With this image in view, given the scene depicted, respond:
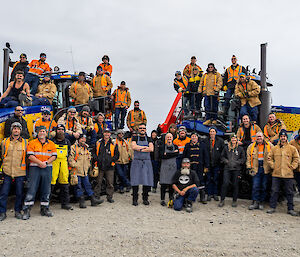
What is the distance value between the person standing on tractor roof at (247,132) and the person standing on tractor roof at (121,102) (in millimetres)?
4427

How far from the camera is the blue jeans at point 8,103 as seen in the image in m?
8.79

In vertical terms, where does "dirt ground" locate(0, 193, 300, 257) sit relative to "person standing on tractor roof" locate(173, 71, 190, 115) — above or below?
below

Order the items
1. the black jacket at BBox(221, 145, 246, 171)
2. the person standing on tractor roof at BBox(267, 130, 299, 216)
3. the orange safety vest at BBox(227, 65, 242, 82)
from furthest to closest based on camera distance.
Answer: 1. the orange safety vest at BBox(227, 65, 242, 82)
2. the black jacket at BBox(221, 145, 246, 171)
3. the person standing on tractor roof at BBox(267, 130, 299, 216)

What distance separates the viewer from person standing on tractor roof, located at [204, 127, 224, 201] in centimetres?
938

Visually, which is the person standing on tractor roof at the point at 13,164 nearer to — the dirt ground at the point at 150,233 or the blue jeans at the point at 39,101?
the dirt ground at the point at 150,233

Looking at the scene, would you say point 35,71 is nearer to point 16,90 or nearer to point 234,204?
point 16,90

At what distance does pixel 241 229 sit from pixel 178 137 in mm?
3710

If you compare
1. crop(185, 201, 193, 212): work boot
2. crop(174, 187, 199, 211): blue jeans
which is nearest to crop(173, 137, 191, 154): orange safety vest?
crop(174, 187, 199, 211): blue jeans

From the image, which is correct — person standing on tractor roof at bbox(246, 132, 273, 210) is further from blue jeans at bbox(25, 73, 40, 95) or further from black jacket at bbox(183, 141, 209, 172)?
blue jeans at bbox(25, 73, 40, 95)

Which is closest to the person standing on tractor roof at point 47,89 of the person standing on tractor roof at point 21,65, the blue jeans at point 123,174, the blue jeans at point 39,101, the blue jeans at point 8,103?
the blue jeans at point 39,101

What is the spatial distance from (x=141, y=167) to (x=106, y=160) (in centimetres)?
94

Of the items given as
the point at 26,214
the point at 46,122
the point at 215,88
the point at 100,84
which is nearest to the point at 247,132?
the point at 215,88

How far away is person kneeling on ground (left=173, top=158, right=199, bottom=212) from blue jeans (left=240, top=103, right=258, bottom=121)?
2966mm

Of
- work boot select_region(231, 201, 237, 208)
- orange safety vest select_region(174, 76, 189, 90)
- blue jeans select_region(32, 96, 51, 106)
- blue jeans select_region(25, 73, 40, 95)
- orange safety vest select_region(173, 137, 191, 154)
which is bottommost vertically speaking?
work boot select_region(231, 201, 237, 208)
